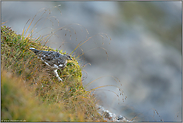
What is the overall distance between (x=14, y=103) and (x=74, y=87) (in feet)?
8.26

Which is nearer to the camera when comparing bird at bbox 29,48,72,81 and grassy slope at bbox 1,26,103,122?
grassy slope at bbox 1,26,103,122

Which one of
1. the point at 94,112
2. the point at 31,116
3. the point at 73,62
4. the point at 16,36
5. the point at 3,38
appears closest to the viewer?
the point at 31,116

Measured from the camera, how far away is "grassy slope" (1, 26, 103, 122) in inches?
82.8

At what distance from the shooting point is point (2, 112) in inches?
82.7

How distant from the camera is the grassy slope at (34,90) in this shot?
6.90 feet

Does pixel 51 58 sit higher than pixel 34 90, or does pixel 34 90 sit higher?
pixel 51 58

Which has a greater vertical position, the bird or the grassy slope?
the bird

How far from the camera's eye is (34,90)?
2.91 m

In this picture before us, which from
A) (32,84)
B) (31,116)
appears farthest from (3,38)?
(31,116)

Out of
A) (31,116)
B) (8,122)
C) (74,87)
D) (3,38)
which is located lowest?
(8,122)

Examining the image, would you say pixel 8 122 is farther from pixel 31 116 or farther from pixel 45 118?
pixel 45 118

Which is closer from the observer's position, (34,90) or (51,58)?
(34,90)

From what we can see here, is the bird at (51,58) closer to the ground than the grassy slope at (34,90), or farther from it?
farther from it

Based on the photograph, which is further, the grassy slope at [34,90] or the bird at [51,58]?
the bird at [51,58]
